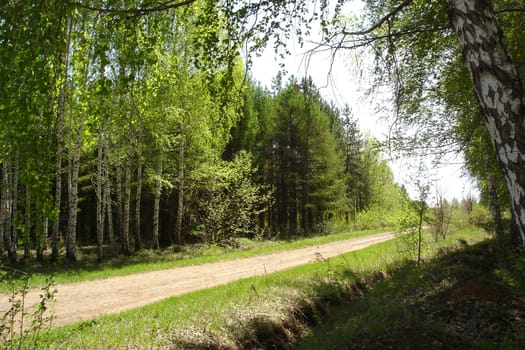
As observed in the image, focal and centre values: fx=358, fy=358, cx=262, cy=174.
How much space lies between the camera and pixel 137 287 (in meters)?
9.45

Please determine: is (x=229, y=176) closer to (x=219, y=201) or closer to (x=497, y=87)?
(x=219, y=201)

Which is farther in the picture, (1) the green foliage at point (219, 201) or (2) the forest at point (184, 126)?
(1) the green foliage at point (219, 201)

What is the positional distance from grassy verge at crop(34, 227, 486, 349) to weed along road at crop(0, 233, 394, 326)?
35.7 inches

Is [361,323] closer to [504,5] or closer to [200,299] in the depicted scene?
[200,299]

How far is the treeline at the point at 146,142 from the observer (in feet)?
8.25

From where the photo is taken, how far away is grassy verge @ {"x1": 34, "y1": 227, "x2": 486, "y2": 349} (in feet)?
16.3

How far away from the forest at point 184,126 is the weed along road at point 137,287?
7.35 ft

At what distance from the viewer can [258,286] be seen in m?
8.30

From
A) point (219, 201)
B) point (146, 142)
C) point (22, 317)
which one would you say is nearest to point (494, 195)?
point (219, 201)

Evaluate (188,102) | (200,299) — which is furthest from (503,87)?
(188,102)

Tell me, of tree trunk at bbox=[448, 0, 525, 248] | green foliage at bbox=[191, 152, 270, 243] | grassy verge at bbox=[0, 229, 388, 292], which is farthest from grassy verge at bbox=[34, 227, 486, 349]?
green foliage at bbox=[191, 152, 270, 243]

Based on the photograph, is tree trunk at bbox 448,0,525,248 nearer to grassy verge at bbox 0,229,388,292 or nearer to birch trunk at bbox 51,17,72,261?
birch trunk at bbox 51,17,72,261

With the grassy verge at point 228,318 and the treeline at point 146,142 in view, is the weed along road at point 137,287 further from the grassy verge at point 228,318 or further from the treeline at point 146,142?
the treeline at point 146,142

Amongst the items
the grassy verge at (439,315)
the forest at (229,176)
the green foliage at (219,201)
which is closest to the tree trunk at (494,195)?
the forest at (229,176)
